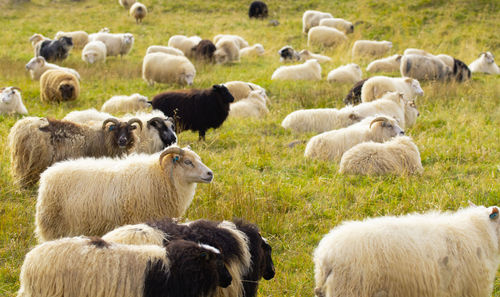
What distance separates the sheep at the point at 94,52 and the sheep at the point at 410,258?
1688 cm

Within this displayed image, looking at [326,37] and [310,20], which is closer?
[326,37]

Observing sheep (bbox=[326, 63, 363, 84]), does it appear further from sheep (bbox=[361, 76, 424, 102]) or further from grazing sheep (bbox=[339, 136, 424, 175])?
grazing sheep (bbox=[339, 136, 424, 175])

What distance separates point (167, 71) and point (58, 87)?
3577 mm

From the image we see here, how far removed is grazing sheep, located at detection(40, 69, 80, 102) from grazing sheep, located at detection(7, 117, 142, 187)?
244 inches

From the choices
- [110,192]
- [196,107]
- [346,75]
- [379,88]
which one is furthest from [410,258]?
[346,75]

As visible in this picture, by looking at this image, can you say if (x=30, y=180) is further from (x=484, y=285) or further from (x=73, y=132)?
(x=484, y=285)

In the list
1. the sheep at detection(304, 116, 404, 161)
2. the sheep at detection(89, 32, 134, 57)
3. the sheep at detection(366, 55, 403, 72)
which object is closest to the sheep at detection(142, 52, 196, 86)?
the sheep at detection(366, 55, 403, 72)

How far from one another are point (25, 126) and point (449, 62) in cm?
1401

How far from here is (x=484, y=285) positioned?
494cm

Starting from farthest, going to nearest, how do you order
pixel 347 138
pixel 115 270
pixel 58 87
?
pixel 58 87, pixel 347 138, pixel 115 270

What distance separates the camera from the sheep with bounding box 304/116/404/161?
957 centimetres

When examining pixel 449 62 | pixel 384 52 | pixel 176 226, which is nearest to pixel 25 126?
pixel 176 226

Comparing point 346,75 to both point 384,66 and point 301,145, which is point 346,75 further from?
point 301,145

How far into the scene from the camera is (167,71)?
1639cm
